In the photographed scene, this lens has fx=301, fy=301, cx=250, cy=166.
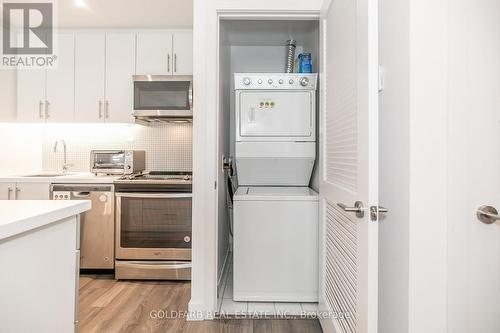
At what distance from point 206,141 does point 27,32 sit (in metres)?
2.42

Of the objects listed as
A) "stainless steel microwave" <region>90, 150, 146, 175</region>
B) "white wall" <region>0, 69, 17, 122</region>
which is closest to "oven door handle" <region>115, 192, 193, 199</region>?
"stainless steel microwave" <region>90, 150, 146, 175</region>

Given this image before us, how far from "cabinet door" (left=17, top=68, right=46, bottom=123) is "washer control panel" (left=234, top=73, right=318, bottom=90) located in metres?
1.99

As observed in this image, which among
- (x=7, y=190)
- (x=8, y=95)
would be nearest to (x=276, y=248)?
(x=7, y=190)

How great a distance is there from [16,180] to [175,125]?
147 cm

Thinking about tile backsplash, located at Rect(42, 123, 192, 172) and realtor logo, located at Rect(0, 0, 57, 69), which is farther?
tile backsplash, located at Rect(42, 123, 192, 172)

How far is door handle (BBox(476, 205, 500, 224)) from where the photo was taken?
967 millimetres

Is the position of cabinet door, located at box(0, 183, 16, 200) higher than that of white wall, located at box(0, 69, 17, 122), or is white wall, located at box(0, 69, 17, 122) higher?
white wall, located at box(0, 69, 17, 122)

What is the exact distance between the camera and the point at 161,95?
2691 mm

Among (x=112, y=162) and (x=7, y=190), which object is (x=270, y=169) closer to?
(x=112, y=162)

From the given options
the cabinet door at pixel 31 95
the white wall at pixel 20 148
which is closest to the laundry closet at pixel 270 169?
the cabinet door at pixel 31 95

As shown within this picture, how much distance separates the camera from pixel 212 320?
1927 millimetres

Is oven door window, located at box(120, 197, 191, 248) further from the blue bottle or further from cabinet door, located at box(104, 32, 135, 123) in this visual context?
the blue bottle

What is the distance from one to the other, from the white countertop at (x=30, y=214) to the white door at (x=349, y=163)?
102cm

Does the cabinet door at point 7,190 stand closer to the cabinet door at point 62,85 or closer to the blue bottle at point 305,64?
the cabinet door at point 62,85
